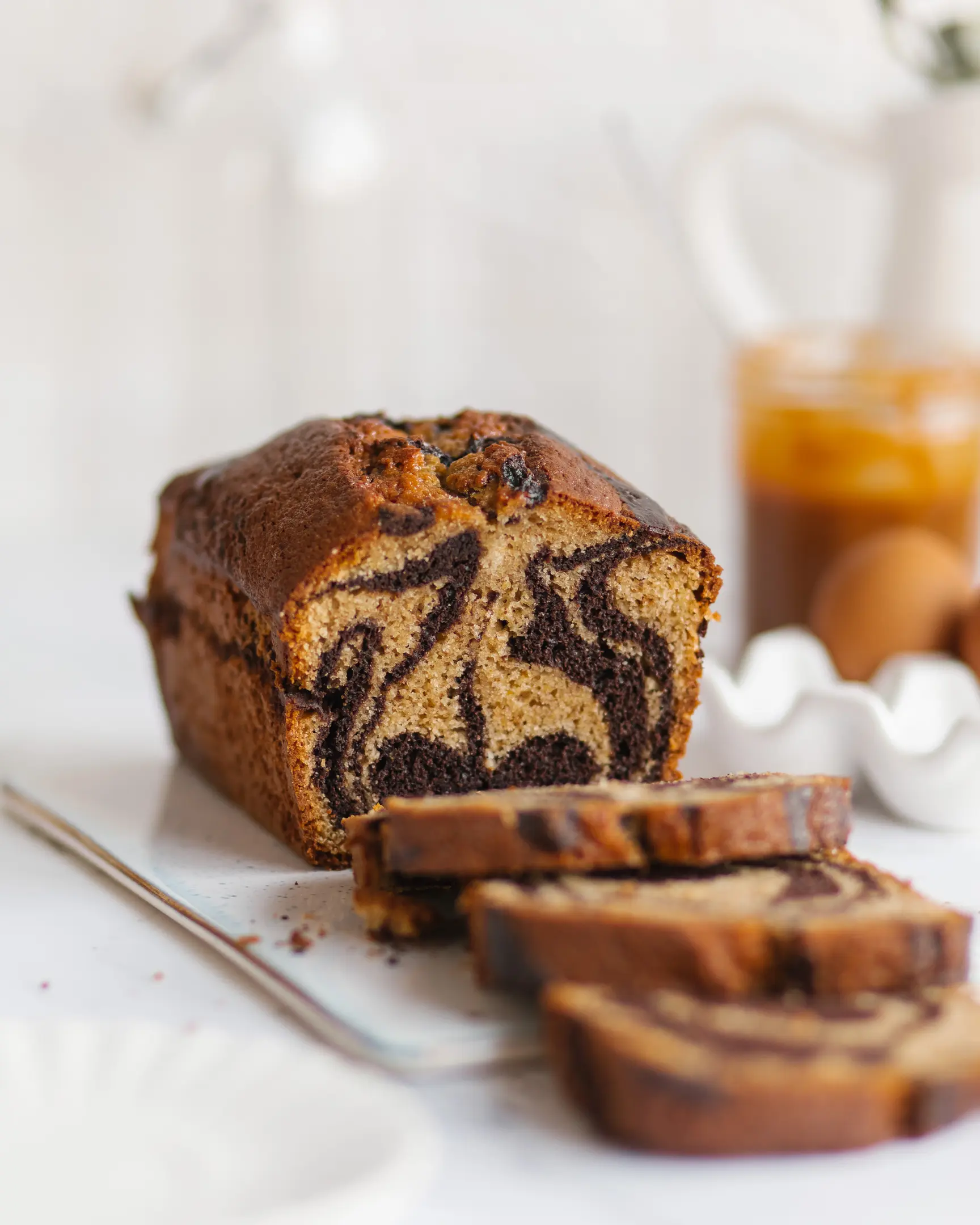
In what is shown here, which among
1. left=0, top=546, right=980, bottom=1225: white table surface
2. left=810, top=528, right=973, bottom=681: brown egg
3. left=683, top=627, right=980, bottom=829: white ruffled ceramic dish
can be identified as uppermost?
left=810, top=528, right=973, bottom=681: brown egg

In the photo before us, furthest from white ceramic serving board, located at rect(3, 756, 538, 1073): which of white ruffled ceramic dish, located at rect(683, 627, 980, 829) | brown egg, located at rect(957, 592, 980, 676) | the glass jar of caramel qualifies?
the glass jar of caramel

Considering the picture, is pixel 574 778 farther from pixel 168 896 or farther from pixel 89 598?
pixel 89 598

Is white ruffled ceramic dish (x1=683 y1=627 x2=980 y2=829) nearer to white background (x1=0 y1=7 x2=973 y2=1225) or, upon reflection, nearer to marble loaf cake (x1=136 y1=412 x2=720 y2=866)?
marble loaf cake (x1=136 y1=412 x2=720 y2=866)

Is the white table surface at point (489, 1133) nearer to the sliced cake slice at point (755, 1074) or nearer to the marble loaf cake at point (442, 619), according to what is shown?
the sliced cake slice at point (755, 1074)

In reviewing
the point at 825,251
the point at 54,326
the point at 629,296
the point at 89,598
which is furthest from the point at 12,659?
the point at 825,251

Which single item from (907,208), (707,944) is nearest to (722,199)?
(907,208)

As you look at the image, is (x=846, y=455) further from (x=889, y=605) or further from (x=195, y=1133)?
(x=195, y=1133)

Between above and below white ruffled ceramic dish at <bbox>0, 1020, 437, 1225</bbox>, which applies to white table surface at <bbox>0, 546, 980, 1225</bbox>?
below
